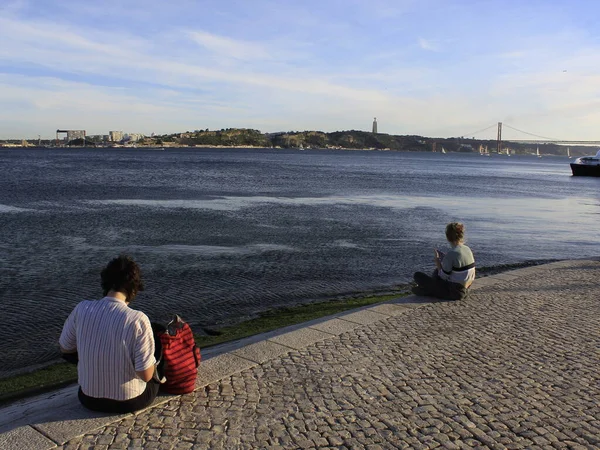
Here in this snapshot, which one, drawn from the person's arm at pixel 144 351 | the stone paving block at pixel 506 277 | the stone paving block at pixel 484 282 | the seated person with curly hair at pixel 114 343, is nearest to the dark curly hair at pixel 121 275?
the seated person with curly hair at pixel 114 343

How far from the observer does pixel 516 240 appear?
65.0ft

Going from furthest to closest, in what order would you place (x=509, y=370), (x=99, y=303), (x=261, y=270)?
(x=261, y=270) < (x=509, y=370) < (x=99, y=303)

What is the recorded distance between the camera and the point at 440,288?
8.97 metres

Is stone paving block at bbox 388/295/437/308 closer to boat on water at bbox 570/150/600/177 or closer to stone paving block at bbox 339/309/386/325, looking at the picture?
stone paving block at bbox 339/309/386/325

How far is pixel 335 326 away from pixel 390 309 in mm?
1275

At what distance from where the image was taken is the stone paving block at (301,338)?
259 inches

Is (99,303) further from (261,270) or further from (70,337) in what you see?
(261,270)

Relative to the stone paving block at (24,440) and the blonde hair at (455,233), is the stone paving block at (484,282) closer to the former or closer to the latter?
the blonde hair at (455,233)

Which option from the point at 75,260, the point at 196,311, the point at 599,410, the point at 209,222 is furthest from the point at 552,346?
the point at 209,222

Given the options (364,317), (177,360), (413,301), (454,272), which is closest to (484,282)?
(454,272)

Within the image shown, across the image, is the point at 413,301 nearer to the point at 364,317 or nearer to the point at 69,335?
the point at 364,317

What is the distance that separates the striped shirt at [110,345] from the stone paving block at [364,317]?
366cm

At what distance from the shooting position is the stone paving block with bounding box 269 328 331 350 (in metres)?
6.57

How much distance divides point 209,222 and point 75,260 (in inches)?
319
